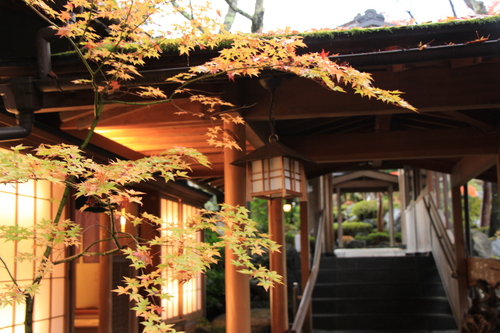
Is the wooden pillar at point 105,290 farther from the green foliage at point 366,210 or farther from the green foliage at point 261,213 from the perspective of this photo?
the green foliage at point 366,210

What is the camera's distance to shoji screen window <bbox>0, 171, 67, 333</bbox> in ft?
17.5

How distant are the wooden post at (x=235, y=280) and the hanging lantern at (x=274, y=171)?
15.8 inches

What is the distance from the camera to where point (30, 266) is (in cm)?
565

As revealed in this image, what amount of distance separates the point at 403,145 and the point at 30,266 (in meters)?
4.76

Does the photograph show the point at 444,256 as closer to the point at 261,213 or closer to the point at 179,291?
the point at 179,291

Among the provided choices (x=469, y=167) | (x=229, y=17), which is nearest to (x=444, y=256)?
(x=469, y=167)

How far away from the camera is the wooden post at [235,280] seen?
5258 millimetres

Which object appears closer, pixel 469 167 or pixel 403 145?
pixel 403 145

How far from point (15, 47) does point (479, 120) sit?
215 inches

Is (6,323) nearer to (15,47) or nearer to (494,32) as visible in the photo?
(15,47)

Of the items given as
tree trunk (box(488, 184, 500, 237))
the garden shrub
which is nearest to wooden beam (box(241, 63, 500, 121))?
tree trunk (box(488, 184, 500, 237))

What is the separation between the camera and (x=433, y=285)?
476 inches

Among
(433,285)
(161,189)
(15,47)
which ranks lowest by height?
(433,285)

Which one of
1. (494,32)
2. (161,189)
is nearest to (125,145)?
(161,189)
